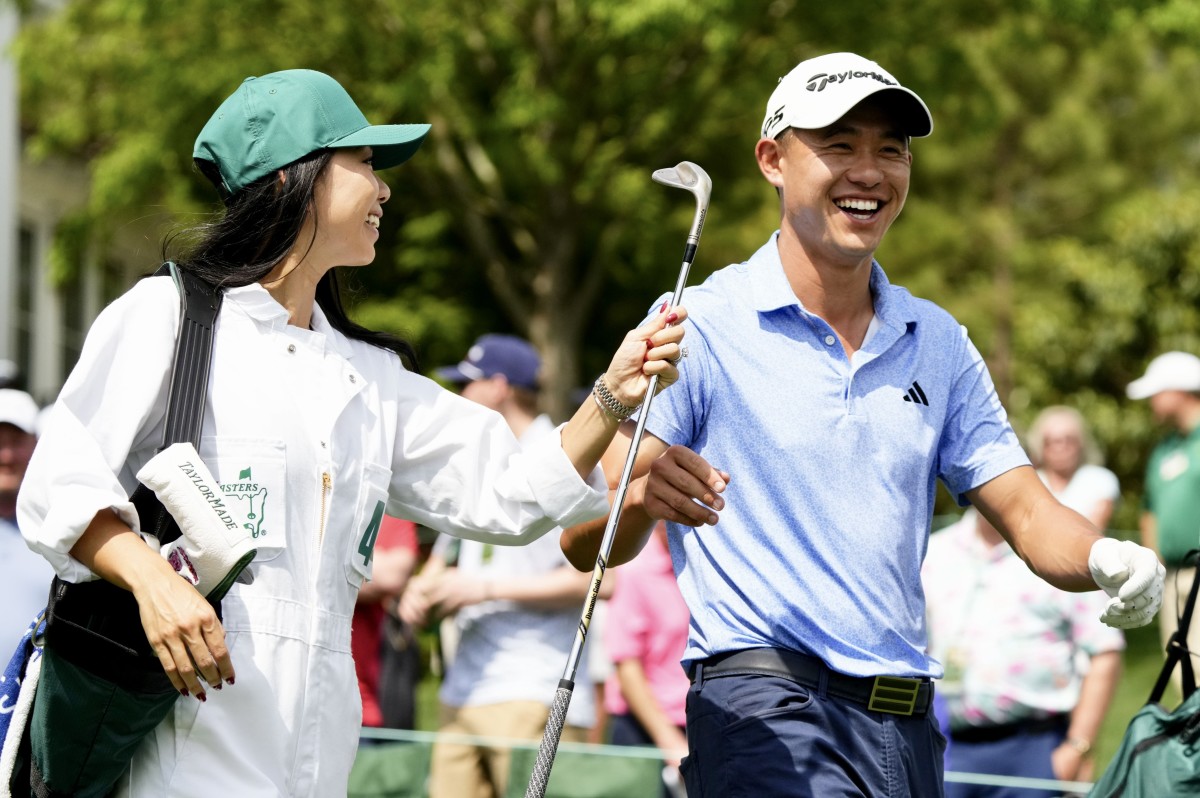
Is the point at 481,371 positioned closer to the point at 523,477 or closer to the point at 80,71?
the point at 523,477

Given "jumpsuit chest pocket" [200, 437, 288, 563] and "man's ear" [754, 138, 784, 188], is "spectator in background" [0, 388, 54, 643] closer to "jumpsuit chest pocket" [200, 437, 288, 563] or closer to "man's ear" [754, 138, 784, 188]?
"jumpsuit chest pocket" [200, 437, 288, 563]

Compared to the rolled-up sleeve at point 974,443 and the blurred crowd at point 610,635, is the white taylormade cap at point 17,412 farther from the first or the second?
the rolled-up sleeve at point 974,443

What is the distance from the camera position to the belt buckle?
366cm

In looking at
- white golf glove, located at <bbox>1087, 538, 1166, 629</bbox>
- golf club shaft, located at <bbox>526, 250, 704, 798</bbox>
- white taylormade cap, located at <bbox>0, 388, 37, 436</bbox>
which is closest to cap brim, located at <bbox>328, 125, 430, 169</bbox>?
golf club shaft, located at <bbox>526, 250, 704, 798</bbox>

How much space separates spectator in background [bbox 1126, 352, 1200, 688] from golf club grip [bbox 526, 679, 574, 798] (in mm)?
5781

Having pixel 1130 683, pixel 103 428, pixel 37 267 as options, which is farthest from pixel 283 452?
pixel 37 267

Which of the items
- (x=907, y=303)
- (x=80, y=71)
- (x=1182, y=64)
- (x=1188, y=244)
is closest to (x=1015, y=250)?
(x=1182, y=64)

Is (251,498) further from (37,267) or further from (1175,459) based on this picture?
(37,267)

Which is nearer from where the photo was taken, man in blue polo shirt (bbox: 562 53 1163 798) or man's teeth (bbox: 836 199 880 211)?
man in blue polo shirt (bbox: 562 53 1163 798)

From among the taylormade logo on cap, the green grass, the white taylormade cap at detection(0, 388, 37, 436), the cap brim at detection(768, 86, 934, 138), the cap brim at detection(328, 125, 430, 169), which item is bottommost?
the green grass

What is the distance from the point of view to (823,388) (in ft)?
12.3

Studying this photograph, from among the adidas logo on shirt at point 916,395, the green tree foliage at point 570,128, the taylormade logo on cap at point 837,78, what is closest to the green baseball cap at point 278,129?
the taylormade logo on cap at point 837,78

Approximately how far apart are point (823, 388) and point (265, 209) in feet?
4.06

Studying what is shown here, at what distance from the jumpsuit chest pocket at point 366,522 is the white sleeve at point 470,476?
5.8 inches
